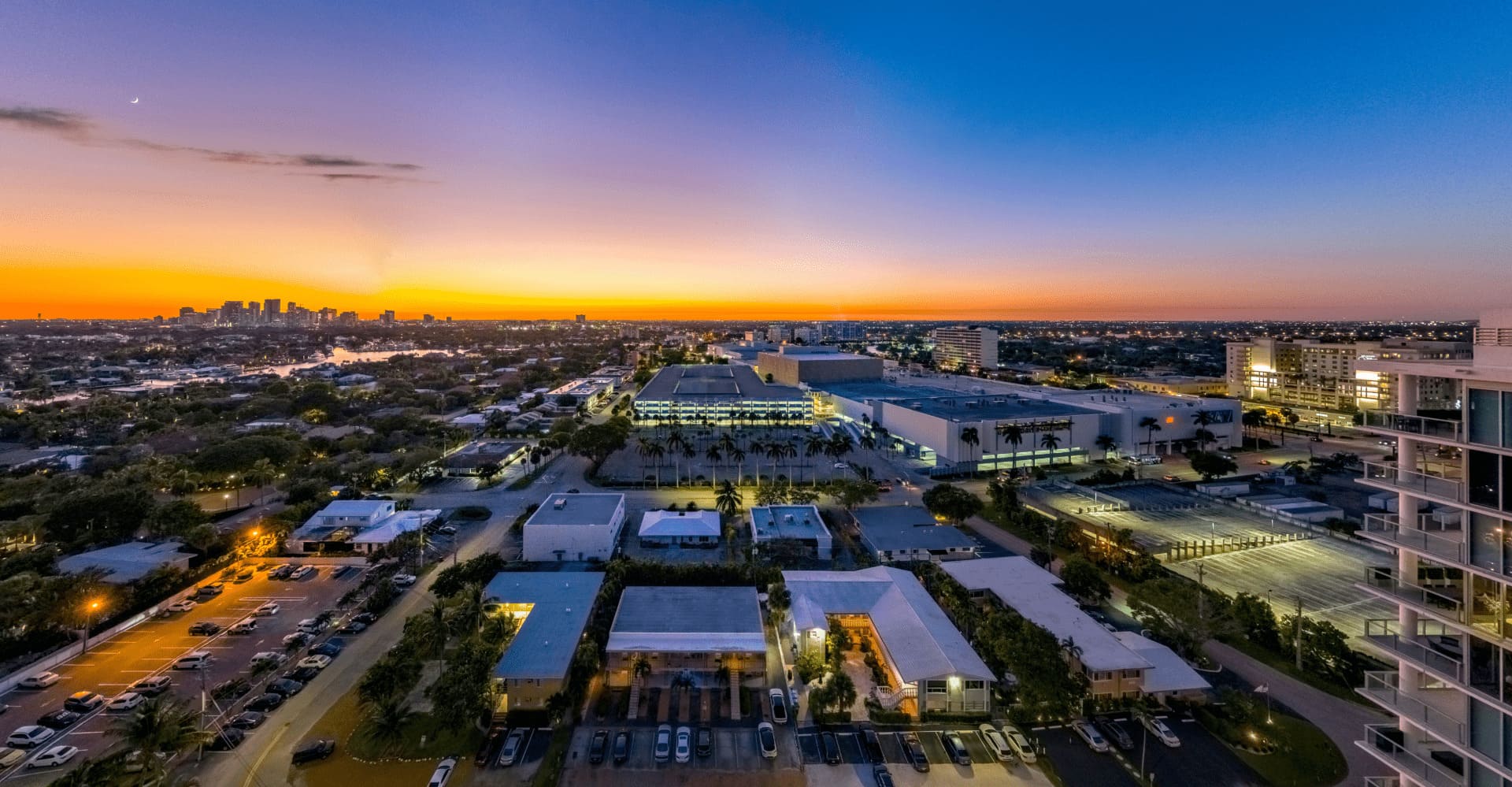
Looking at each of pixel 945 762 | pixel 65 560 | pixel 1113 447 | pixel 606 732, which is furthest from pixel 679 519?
pixel 1113 447

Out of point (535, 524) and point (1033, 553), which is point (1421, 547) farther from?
point (535, 524)

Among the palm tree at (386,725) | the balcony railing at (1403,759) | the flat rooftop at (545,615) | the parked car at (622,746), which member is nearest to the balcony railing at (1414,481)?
the balcony railing at (1403,759)

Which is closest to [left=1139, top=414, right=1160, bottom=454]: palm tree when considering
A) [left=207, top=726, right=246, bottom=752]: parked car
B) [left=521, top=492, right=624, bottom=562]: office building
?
[left=521, top=492, right=624, bottom=562]: office building

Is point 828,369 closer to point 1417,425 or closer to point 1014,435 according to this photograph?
point 1014,435

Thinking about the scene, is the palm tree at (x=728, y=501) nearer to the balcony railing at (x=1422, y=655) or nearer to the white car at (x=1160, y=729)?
the white car at (x=1160, y=729)

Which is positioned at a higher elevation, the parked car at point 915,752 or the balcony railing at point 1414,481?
the balcony railing at point 1414,481

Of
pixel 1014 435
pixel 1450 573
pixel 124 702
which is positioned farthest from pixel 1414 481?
pixel 1014 435

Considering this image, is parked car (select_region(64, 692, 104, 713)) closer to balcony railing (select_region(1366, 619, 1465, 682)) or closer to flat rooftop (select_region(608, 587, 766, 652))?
flat rooftop (select_region(608, 587, 766, 652))
